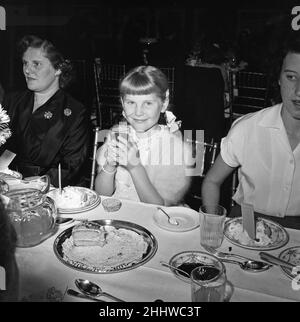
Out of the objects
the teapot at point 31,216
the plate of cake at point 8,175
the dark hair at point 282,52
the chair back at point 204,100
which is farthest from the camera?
the chair back at point 204,100

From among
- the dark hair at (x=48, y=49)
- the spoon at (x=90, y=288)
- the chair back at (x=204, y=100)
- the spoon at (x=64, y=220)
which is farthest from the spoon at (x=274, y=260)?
the chair back at (x=204, y=100)

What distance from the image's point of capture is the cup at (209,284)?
1071 mm

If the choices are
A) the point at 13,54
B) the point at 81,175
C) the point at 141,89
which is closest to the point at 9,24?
the point at 13,54

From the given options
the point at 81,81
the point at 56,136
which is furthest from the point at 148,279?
the point at 81,81

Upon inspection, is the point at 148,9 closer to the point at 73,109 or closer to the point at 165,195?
the point at 73,109

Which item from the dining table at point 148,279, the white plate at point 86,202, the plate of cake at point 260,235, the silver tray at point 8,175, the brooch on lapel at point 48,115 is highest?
the brooch on lapel at point 48,115

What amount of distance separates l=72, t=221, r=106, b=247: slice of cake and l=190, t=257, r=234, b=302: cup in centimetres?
42

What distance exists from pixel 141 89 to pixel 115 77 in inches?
107

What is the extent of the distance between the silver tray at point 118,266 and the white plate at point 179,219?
0.10 meters

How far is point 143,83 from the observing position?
2.08 metres

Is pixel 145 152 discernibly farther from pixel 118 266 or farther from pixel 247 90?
pixel 247 90

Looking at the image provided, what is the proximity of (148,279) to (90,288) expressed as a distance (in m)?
0.19

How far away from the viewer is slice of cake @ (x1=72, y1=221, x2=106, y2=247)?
4.54ft

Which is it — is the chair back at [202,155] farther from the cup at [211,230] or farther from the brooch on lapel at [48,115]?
the brooch on lapel at [48,115]
